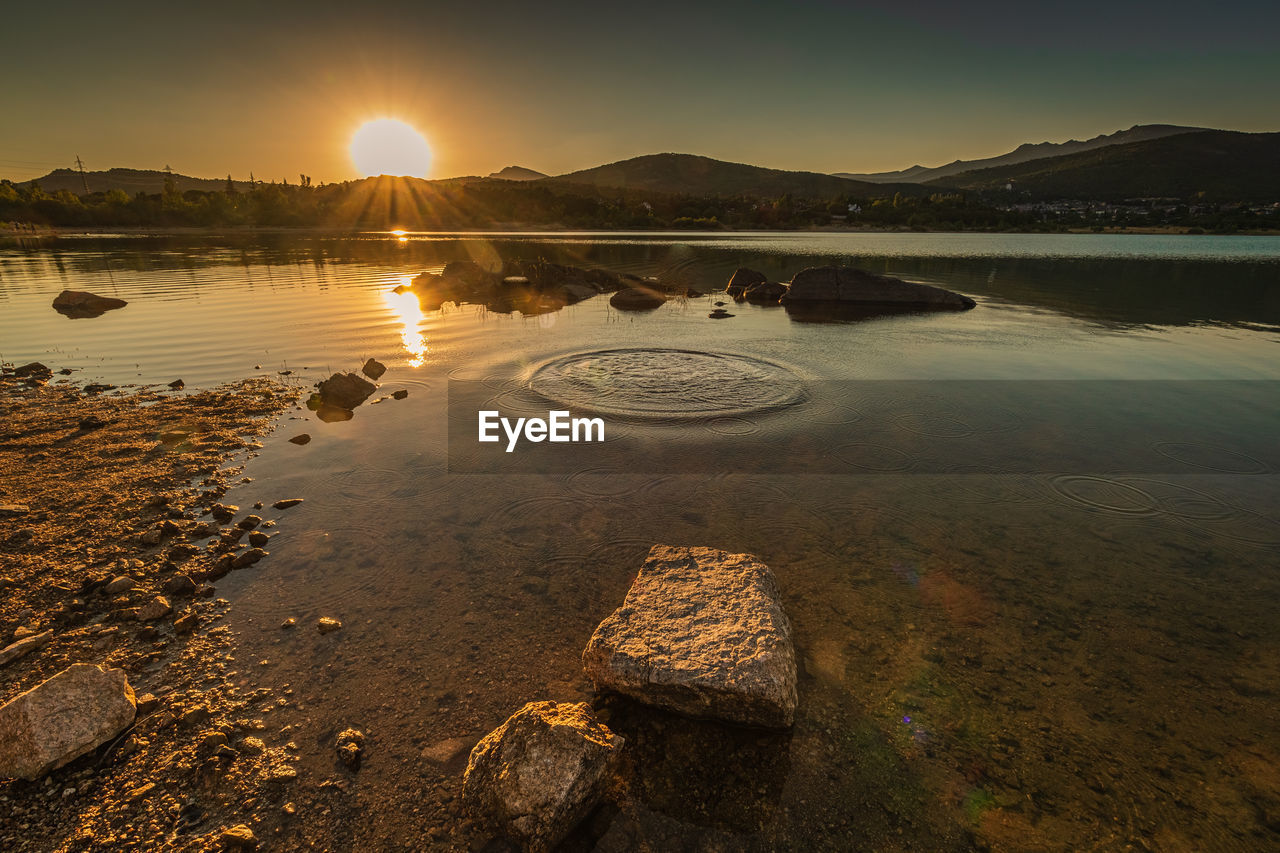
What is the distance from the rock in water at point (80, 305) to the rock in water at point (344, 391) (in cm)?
1749

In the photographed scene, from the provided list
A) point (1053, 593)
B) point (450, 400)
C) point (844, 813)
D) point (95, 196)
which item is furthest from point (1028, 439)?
point (95, 196)

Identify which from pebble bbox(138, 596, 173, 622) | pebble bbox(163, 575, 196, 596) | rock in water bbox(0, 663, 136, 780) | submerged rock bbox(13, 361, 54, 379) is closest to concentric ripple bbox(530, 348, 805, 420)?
pebble bbox(163, 575, 196, 596)

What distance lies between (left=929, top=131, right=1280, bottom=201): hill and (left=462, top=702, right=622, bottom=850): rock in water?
213995 millimetres

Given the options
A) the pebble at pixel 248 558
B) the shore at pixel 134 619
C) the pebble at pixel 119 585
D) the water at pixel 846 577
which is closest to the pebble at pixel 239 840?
the shore at pixel 134 619

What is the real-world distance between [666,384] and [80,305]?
79.8ft

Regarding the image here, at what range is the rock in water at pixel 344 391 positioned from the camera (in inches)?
426

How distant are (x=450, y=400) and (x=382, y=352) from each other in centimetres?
579

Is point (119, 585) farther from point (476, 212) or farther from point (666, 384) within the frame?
point (476, 212)

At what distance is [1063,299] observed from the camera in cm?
2817

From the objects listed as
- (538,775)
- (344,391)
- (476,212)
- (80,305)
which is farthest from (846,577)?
(476,212)

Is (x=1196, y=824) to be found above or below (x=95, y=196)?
below

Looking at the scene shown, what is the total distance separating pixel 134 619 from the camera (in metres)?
4.89

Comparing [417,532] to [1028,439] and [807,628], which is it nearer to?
[807,628]

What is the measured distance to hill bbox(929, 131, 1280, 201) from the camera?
508 ft
